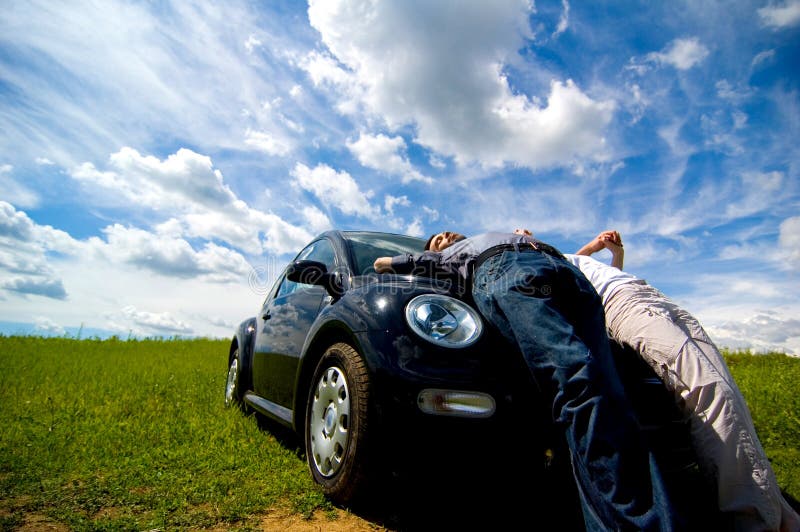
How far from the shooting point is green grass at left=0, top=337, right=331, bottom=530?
244cm

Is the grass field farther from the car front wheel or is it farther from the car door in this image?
the car door

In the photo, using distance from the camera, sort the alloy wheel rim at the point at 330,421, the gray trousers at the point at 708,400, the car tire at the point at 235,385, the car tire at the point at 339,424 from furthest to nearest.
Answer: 1. the car tire at the point at 235,385
2. the alloy wheel rim at the point at 330,421
3. the car tire at the point at 339,424
4. the gray trousers at the point at 708,400

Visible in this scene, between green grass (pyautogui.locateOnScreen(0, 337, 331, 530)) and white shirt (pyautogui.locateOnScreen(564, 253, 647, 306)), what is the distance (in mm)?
1811

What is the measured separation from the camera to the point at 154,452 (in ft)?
11.8

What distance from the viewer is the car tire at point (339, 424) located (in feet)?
6.82

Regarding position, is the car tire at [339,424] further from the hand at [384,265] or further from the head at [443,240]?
the head at [443,240]

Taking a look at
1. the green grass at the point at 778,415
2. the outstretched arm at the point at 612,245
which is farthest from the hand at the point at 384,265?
the green grass at the point at 778,415

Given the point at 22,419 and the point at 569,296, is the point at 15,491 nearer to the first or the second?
the point at 22,419

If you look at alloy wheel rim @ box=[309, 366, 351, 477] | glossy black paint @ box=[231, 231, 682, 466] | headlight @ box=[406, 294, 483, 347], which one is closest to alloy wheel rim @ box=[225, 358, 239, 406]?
glossy black paint @ box=[231, 231, 682, 466]

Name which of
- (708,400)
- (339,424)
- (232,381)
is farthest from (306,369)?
(232,381)

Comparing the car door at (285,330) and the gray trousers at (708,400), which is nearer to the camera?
the gray trousers at (708,400)

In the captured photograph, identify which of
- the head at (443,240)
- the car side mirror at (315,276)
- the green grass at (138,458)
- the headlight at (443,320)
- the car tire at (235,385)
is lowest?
the green grass at (138,458)

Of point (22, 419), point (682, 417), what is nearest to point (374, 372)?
point (682, 417)

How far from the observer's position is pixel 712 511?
1919mm
